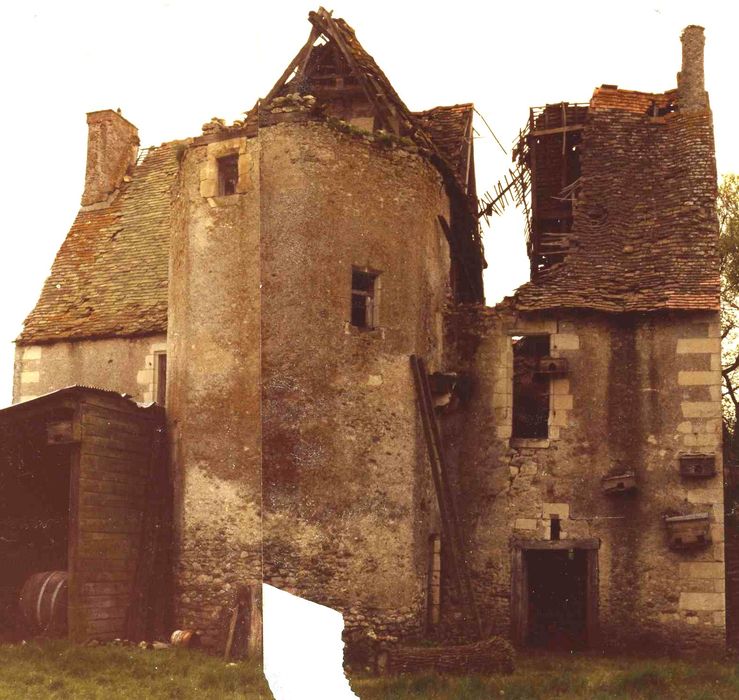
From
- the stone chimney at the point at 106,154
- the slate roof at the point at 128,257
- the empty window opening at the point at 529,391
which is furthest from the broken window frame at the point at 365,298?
the stone chimney at the point at 106,154

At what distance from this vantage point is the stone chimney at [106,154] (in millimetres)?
21875

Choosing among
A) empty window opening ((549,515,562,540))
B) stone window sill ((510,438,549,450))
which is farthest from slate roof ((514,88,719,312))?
empty window opening ((549,515,562,540))

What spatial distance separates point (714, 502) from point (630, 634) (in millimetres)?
2228

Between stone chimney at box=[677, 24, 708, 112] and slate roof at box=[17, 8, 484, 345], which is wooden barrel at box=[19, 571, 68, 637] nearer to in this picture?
slate roof at box=[17, 8, 484, 345]

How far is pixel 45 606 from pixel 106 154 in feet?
37.9

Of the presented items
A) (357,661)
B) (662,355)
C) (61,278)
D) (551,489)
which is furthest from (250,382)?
(61,278)

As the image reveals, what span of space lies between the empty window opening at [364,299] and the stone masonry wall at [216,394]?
1499 millimetres

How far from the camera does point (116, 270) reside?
20.2m

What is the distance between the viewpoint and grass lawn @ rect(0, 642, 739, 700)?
8.82m

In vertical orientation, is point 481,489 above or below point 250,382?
below

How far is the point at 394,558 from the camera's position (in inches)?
527

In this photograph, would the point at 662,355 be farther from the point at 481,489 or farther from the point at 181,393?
the point at 181,393

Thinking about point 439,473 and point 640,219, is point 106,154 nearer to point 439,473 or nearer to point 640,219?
point 640,219

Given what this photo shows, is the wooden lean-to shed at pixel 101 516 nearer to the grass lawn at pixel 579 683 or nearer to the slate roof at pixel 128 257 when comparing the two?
the grass lawn at pixel 579 683
